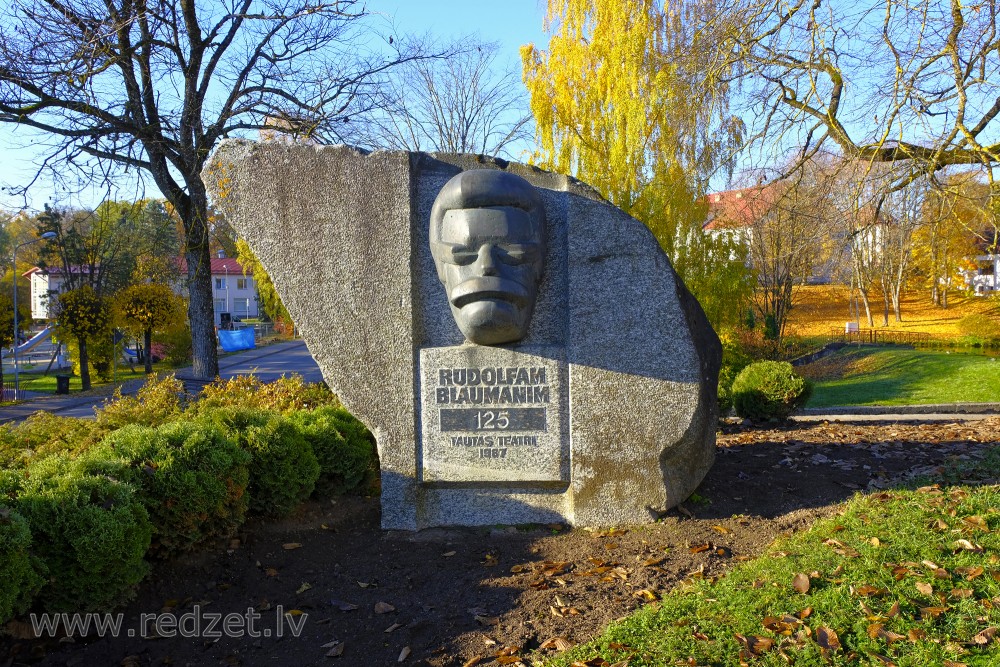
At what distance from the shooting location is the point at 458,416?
4703 mm

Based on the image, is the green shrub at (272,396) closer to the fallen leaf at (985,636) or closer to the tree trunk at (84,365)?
the fallen leaf at (985,636)

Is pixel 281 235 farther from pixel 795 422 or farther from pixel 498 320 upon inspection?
pixel 795 422

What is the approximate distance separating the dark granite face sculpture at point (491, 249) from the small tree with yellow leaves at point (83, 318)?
19.4 metres

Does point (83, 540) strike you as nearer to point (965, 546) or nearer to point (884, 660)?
point (884, 660)

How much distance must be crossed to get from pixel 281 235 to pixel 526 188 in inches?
70.1

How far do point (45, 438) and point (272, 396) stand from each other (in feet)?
6.66

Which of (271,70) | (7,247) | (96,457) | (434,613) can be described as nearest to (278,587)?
(434,613)

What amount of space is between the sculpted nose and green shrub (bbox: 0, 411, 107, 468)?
3.55 m

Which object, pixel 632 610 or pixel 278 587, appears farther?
pixel 278 587

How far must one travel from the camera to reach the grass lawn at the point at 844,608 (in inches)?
112

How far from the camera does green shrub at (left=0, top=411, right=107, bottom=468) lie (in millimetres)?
5348

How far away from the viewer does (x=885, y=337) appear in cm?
2409

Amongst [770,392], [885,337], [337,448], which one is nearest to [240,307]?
[885,337]

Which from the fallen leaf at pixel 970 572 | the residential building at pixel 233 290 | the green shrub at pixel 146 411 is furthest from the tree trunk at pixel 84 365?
the residential building at pixel 233 290
